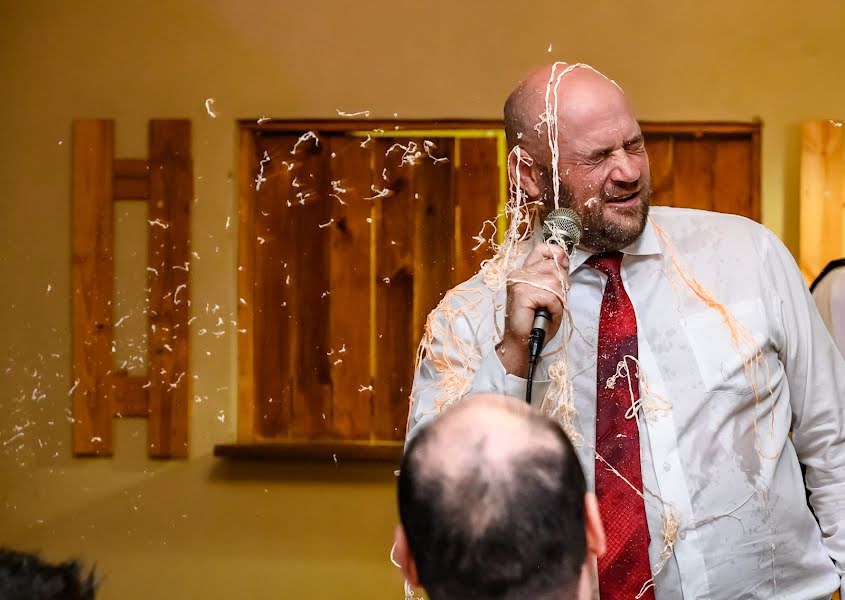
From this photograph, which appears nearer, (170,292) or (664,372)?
(664,372)

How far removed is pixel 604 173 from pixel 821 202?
174 centimetres

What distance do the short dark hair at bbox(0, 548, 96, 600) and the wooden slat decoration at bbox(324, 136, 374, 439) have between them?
239cm

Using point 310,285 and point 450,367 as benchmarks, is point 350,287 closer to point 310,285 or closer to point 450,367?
point 310,285

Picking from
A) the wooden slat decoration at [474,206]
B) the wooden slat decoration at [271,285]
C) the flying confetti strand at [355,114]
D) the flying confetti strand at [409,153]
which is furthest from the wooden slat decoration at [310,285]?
the wooden slat decoration at [474,206]

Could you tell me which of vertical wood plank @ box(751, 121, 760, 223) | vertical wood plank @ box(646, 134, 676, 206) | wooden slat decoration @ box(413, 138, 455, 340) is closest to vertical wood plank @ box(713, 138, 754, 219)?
vertical wood plank @ box(751, 121, 760, 223)

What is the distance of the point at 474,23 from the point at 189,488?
1789 mm

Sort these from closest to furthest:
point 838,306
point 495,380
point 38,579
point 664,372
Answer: point 38,579
point 495,380
point 664,372
point 838,306

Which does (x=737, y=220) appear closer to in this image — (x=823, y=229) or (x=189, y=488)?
(x=823, y=229)

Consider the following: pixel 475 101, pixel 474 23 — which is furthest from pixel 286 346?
pixel 474 23

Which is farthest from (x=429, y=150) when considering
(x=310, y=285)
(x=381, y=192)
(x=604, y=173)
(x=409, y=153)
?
(x=604, y=173)

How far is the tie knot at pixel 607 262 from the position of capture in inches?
69.1

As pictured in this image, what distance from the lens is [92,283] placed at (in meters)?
3.41

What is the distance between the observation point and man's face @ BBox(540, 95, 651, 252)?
1.71m

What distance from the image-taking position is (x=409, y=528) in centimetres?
99
